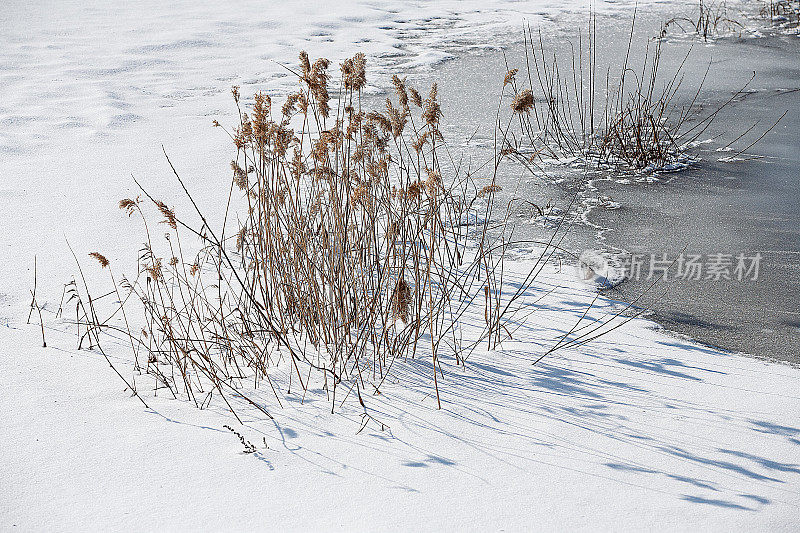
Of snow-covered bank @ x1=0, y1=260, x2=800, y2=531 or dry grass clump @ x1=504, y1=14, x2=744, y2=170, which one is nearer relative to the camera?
snow-covered bank @ x1=0, y1=260, x2=800, y2=531

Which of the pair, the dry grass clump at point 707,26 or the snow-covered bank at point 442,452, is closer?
the snow-covered bank at point 442,452

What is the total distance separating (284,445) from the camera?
6.64 feet

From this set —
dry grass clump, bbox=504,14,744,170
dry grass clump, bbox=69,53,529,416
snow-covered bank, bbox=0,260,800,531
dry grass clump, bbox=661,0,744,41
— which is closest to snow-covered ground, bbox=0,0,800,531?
snow-covered bank, bbox=0,260,800,531

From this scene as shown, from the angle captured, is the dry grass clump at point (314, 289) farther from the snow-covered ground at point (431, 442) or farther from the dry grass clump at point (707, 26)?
the dry grass clump at point (707, 26)

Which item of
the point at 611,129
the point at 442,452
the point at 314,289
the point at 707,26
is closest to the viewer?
the point at 442,452

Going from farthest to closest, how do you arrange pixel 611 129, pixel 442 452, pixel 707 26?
pixel 707 26 < pixel 611 129 < pixel 442 452

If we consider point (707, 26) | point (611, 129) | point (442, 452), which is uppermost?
point (707, 26)

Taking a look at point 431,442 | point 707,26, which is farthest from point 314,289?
point 707,26

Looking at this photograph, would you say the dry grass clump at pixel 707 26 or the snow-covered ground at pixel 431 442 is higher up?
the dry grass clump at pixel 707 26

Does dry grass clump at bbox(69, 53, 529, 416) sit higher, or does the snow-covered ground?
dry grass clump at bbox(69, 53, 529, 416)

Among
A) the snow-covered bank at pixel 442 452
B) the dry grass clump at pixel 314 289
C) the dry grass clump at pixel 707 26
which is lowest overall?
the snow-covered bank at pixel 442 452

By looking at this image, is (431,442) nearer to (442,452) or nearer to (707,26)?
(442,452)

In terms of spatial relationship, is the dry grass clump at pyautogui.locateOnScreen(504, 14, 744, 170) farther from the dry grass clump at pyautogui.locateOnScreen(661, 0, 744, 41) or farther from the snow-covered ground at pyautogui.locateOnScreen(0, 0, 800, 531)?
the dry grass clump at pyautogui.locateOnScreen(661, 0, 744, 41)

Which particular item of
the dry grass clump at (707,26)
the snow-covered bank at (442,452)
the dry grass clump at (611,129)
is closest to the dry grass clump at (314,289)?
the snow-covered bank at (442,452)
